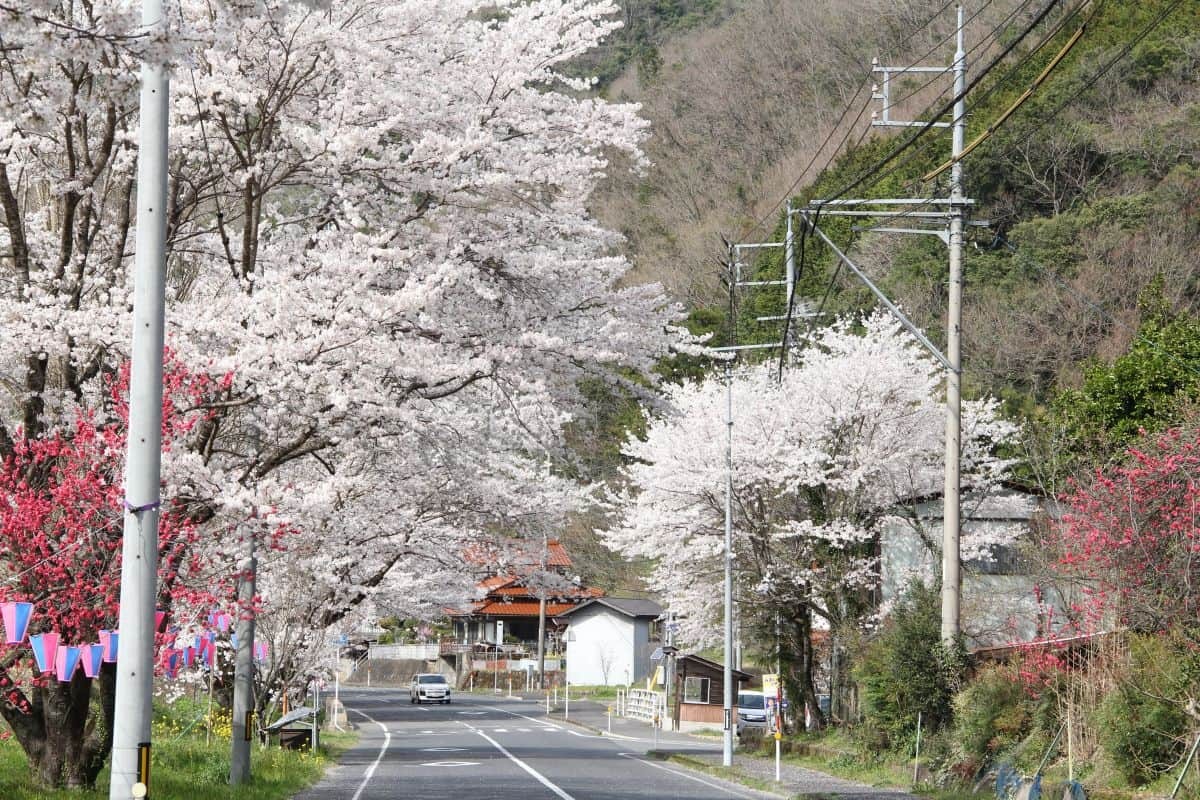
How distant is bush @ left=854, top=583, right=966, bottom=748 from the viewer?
898 inches

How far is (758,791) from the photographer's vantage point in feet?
70.0

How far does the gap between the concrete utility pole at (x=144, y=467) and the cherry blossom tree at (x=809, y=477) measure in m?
24.1

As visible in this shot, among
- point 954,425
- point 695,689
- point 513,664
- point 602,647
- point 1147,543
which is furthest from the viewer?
point 513,664

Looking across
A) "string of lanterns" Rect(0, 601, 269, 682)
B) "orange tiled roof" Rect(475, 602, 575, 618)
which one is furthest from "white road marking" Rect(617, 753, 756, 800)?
"orange tiled roof" Rect(475, 602, 575, 618)

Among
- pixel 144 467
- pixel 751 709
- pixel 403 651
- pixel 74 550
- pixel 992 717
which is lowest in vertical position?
pixel 403 651

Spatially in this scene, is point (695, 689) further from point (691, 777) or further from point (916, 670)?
point (916, 670)

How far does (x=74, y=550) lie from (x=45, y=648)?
1.23 meters

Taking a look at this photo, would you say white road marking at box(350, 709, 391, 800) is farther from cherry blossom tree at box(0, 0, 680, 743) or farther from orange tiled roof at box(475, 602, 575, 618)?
orange tiled roof at box(475, 602, 575, 618)

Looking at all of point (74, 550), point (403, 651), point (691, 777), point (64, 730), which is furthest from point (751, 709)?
point (403, 651)

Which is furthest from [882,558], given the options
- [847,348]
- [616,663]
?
[616,663]

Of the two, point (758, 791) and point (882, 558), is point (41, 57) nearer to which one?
point (758, 791)

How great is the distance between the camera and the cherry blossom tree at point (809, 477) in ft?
104

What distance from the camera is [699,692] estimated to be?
48969 millimetres

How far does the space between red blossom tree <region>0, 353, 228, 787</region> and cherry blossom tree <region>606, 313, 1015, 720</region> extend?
18.8 meters
